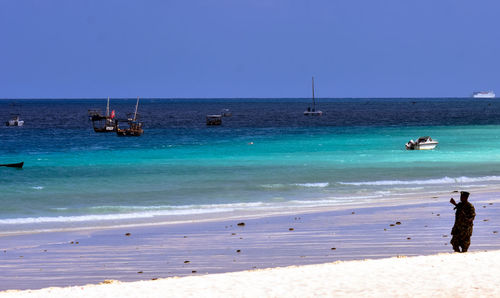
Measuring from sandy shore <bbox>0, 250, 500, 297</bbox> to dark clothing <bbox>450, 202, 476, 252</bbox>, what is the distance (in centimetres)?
144

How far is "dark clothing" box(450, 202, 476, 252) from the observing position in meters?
15.2

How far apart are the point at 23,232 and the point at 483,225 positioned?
1353 centimetres

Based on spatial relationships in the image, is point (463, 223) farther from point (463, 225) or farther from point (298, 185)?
point (298, 185)

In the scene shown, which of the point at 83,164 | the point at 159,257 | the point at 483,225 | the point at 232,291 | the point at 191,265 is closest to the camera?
the point at 232,291

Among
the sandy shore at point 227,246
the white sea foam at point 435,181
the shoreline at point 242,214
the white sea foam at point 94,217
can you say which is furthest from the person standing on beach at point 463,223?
the white sea foam at point 435,181

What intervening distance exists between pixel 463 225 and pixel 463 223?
0.06 metres

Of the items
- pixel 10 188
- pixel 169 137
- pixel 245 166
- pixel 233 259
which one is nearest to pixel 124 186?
pixel 10 188

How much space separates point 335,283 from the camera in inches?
484

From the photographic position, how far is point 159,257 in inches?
651

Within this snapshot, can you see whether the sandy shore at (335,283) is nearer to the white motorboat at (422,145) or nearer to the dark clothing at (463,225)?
the dark clothing at (463,225)

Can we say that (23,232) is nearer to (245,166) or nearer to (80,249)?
(80,249)

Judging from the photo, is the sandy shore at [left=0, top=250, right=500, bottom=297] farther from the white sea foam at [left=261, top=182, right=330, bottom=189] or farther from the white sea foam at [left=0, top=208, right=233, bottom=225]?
the white sea foam at [left=261, top=182, right=330, bottom=189]

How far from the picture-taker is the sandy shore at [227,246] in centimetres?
1493

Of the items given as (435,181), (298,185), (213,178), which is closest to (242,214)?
(298,185)
